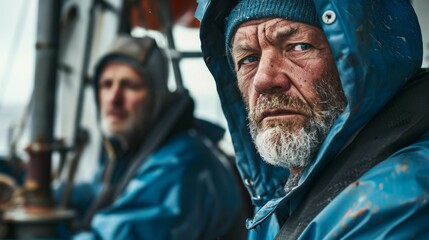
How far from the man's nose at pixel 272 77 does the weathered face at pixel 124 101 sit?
2.35 metres

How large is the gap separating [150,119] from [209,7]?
2237mm

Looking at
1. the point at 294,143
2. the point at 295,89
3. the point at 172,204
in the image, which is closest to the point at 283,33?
the point at 295,89

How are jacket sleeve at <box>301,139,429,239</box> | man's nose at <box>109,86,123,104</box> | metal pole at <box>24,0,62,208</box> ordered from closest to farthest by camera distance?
1. jacket sleeve at <box>301,139,429,239</box>
2. metal pole at <box>24,0,62,208</box>
3. man's nose at <box>109,86,123,104</box>

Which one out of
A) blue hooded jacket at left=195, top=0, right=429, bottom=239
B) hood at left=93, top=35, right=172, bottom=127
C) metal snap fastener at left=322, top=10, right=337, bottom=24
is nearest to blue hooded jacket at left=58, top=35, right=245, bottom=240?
hood at left=93, top=35, right=172, bottom=127

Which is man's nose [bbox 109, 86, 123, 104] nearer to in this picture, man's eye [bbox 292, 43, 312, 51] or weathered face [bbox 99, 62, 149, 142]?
weathered face [bbox 99, 62, 149, 142]

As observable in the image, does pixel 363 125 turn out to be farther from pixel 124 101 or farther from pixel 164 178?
pixel 124 101

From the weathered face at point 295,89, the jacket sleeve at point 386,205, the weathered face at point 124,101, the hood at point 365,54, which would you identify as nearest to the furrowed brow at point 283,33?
the weathered face at point 295,89

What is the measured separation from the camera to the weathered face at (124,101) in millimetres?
3752

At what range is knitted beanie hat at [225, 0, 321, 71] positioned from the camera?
4.70 feet

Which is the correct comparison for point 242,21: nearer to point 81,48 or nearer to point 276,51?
point 276,51

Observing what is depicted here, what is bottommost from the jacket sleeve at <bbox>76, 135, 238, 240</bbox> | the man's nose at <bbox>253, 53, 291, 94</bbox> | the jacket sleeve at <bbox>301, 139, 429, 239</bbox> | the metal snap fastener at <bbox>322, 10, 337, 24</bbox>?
the jacket sleeve at <bbox>76, 135, 238, 240</bbox>

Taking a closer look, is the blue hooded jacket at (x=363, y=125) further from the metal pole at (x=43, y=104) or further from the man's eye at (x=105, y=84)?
the man's eye at (x=105, y=84)

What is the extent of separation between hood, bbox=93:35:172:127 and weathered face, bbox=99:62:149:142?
4 cm

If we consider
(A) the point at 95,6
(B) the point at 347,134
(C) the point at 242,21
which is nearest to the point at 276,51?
(C) the point at 242,21
